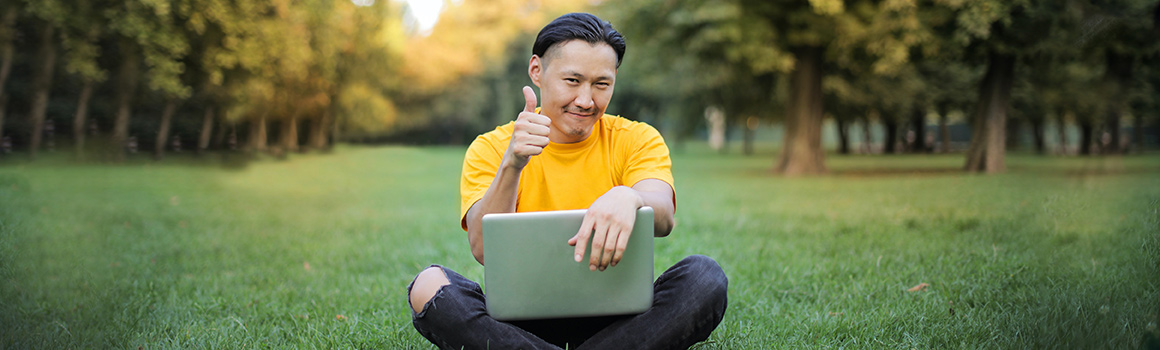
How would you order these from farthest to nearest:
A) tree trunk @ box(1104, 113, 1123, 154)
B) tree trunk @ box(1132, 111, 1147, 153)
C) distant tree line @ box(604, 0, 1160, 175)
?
distant tree line @ box(604, 0, 1160, 175) → tree trunk @ box(1132, 111, 1147, 153) → tree trunk @ box(1104, 113, 1123, 154)

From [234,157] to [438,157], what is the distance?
7519mm

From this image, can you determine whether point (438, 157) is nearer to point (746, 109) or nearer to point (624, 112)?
point (746, 109)

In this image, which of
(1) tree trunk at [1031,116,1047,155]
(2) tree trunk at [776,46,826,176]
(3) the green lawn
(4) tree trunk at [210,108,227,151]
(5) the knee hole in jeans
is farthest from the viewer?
(1) tree trunk at [1031,116,1047,155]

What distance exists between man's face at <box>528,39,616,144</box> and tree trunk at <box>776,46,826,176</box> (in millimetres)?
13975

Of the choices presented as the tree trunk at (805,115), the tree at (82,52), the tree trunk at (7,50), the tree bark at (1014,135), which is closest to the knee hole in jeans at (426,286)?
the tree trunk at (7,50)

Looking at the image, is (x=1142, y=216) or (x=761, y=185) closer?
(x=1142, y=216)

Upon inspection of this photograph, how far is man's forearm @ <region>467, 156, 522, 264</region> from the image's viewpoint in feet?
6.59

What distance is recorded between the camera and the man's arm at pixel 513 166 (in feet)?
6.23

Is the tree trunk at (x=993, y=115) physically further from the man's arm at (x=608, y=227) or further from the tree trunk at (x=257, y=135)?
the man's arm at (x=608, y=227)

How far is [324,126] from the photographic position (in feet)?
53.6

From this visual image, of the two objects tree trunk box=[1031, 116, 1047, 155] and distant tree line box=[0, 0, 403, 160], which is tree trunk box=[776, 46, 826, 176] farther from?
tree trunk box=[1031, 116, 1047, 155]

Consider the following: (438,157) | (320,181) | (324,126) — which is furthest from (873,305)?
(438,157)

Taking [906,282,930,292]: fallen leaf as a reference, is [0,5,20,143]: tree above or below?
above

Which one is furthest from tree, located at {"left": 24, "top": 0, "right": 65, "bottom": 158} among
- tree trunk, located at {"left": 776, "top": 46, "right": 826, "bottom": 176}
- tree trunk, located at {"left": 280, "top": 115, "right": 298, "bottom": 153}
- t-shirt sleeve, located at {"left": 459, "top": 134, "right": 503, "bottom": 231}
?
tree trunk, located at {"left": 776, "top": 46, "right": 826, "bottom": 176}
